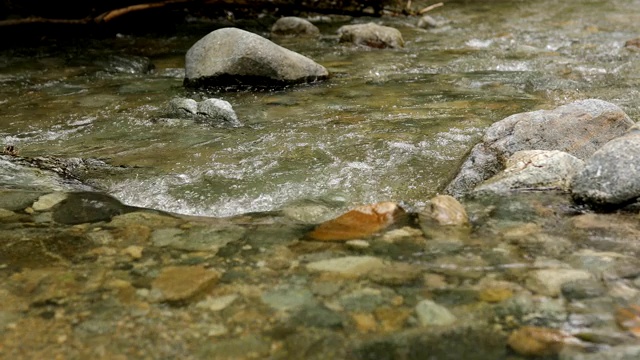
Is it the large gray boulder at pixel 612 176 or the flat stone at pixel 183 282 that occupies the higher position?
the large gray boulder at pixel 612 176

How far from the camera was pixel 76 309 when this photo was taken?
6.39 feet

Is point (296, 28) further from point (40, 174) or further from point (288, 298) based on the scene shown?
point (288, 298)

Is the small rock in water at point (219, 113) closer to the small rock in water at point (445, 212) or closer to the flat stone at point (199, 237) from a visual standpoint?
the flat stone at point (199, 237)

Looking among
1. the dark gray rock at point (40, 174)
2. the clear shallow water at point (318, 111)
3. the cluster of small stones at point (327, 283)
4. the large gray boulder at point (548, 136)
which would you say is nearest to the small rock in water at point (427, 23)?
the clear shallow water at point (318, 111)

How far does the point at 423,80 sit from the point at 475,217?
3.17 meters

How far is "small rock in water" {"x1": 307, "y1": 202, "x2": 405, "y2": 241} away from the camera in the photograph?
2479 millimetres

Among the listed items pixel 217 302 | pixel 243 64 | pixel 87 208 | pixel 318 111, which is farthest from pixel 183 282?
pixel 243 64

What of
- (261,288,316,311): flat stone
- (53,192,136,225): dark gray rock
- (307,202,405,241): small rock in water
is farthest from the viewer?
(53,192,136,225): dark gray rock

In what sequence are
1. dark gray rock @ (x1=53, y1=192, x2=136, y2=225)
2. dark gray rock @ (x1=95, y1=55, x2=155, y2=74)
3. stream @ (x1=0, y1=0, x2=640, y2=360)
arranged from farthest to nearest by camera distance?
1. dark gray rock @ (x1=95, y1=55, x2=155, y2=74)
2. dark gray rock @ (x1=53, y1=192, x2=136, y2=225)
3. stream @ (x1=0, y1=0, x2=640, y2=360)

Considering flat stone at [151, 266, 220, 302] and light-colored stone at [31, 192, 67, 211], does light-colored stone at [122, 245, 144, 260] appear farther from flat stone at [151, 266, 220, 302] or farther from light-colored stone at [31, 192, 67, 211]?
light-colored stone at [31, 192, 67, 211]

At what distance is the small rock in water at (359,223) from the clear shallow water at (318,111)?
12.5 inches

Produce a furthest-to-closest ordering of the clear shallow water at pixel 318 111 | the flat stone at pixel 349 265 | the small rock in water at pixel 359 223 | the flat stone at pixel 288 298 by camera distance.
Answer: the clear shallow water at pixel 318 111 → the small rock in water at pixel 359 223 → the flat stone at pixel 349 265 → the flat stone at pixel 288 298

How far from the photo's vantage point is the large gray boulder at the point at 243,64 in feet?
17.9

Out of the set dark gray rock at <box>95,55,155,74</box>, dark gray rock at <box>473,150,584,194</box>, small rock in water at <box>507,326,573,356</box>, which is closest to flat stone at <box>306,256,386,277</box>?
small rock in water at <box>507,326,573,356</box>
